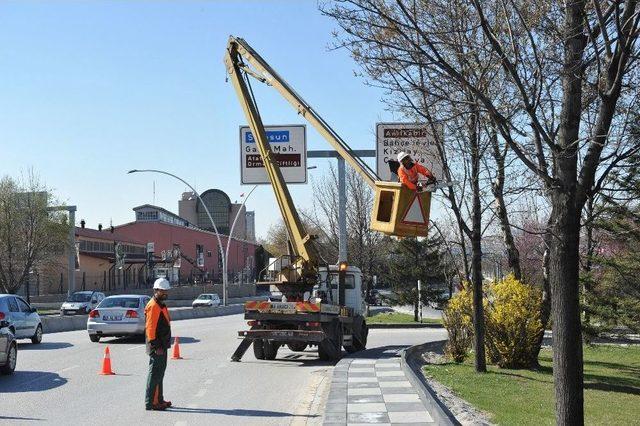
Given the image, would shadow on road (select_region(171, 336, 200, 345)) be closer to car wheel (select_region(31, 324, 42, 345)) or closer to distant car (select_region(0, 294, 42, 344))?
car wheel (select_region(31, 324, 42, 345))

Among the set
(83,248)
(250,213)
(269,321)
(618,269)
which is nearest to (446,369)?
(269,321)

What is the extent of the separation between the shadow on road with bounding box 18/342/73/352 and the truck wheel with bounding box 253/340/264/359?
6.54m

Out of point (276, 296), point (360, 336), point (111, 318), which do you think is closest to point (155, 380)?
point (276, 296)

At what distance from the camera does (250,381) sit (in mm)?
15406

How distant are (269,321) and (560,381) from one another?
12464 mm

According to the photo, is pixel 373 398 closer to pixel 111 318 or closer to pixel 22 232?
pixel 111 318

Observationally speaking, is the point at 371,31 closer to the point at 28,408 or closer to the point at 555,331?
the point at 555,331

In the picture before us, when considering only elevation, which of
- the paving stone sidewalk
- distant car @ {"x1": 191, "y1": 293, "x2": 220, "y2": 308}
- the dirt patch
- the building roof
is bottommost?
distant car @ {"x1": 191, "y1": 293, "x2": 220, "y2": 308}

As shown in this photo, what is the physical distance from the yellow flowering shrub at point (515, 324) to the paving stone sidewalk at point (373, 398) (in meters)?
4.22

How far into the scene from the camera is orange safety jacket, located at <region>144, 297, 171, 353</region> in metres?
11.7

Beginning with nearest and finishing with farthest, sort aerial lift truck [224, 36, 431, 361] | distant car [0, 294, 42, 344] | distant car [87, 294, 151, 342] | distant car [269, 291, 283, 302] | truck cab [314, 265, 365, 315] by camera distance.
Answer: aerial lift truck [224, 36, 431, 361]
distant car [269, 291, 283, 302]
truck cab [314, 265, 365, 315]
distant car [0, 294, 42, 344]
distant car [87, 294, 151, 342]

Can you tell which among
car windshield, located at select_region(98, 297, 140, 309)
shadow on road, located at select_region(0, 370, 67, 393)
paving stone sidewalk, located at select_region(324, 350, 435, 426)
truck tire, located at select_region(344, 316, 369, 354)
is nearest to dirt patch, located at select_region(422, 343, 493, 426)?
paving stone sidewalk, located at select_region(324, 350, 435, 426)

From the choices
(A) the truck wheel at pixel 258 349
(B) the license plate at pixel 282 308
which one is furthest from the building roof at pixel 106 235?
(B) the license plate at pixel 282 308

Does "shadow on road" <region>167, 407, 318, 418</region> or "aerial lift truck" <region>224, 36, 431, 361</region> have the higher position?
"aerial lift truck" <region>224, 36, 431, 361</region>
